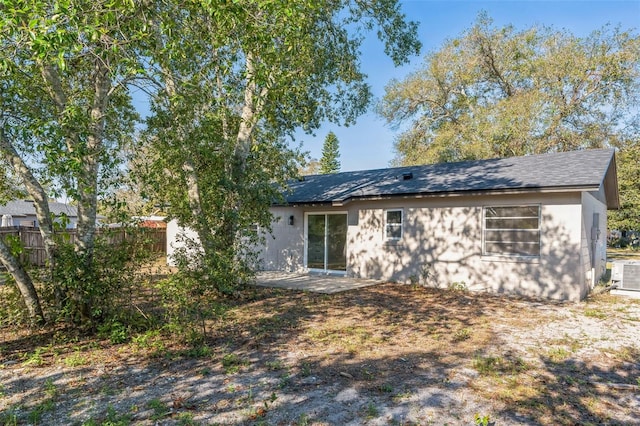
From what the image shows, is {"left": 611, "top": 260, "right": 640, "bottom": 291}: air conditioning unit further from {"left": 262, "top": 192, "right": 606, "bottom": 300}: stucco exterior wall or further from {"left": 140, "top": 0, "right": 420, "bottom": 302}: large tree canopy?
{"left": 140, "top": 0, "right": 420, "bottom": 302}: large tree canopy

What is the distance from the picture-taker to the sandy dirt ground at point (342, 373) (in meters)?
3.49

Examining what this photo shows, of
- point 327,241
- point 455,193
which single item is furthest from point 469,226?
Answer: point 327,241

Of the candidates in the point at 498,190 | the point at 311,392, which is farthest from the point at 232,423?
the point at 498,190

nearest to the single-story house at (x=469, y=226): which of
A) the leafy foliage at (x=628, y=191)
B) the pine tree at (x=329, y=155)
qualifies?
the leafy foliage at (x=628, y=191)

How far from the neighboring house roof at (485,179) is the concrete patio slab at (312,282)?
2.30 metres

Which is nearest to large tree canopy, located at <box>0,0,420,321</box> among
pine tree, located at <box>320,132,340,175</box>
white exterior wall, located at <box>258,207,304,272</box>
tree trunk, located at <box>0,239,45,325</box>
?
tree trunk, located at <box>0,239,45,325</box>

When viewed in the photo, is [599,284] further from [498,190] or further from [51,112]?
[51,112]

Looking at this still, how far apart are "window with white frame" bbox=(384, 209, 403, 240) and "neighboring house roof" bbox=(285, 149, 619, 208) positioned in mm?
666

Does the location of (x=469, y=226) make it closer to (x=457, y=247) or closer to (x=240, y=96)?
(x=457, y=247)

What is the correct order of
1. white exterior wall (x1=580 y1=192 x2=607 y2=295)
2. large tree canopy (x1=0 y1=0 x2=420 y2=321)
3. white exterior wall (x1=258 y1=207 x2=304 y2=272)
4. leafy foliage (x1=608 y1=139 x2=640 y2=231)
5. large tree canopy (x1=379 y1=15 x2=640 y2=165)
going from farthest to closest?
leafy foliage (x1=608 y1=139 x2=640 y2=231) → large tree canopy (x1=379 y1=15 x2=640 y2=165) → white exterior wall (x1=258 y1=207 x2=304 y2=272) → white exterior wall (x1=580 y1=192 x2=607 y2=295) → large tree canopy (x1=0 y1=0 x2=420 y2=321)

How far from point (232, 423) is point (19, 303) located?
14.6 feet

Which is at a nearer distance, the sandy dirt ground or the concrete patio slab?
the sandy dirt ground

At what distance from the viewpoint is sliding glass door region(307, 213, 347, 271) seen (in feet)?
41.5

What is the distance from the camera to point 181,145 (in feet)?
23.2
